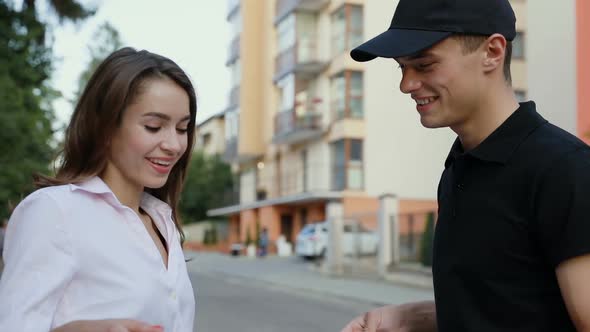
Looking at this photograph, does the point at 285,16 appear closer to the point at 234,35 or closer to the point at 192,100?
the point at 234,35

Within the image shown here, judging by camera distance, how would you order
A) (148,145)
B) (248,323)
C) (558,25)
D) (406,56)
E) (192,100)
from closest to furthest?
1. (406,56)
2. (148,145)
3. (192,100)
4. (248,323)
5. (558,25)

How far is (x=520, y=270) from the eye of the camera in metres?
1.71

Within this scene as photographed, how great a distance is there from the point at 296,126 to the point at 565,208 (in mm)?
37547

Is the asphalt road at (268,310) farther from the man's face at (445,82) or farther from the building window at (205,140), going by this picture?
the building window at (205,140)

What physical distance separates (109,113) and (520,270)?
1174mm

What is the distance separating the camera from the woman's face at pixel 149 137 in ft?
7.34

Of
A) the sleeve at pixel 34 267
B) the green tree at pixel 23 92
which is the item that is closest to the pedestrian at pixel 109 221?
the sleeve at pixel 34 267

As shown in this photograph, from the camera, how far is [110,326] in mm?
1724

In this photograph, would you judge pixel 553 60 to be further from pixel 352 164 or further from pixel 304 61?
pixel 304 61

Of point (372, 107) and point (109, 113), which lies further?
point (372, 107)

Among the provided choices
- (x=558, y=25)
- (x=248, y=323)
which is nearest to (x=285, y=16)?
(x=558, y=25)

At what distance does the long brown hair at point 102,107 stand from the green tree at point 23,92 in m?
15.2

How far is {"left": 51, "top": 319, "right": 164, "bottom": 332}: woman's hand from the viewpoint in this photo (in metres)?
1.71

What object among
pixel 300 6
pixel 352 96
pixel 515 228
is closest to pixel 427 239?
pixel 515 228
